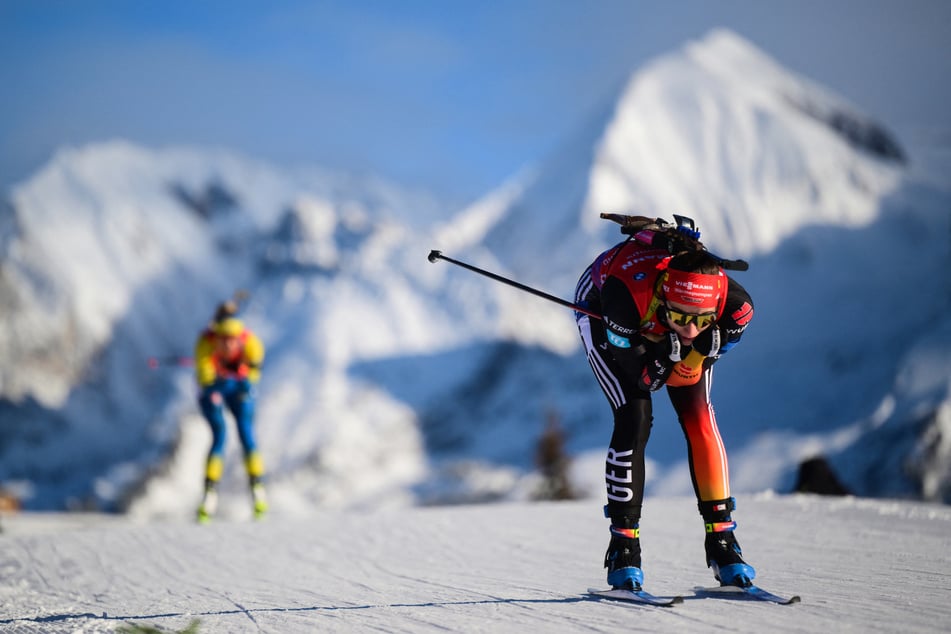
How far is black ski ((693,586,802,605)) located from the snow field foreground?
4.4 inches

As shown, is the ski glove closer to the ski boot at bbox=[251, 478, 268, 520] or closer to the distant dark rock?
the ski boot at bbox=[251, 478, 268, 520]

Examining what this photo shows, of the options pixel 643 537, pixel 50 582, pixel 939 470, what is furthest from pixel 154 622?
pixel 939 470

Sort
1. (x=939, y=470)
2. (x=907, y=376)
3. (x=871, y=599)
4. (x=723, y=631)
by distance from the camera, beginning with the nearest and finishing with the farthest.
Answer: (x=723, y=631), (x=871, y=599), (x=939, y=470), (x=907, y=376)

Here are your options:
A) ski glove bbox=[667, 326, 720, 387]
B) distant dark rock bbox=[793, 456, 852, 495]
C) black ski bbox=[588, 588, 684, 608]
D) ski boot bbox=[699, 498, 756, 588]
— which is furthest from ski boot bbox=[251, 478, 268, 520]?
ski glove bbox=[667, 326, 720, 387]

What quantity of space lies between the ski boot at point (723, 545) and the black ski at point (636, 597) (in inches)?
18.4

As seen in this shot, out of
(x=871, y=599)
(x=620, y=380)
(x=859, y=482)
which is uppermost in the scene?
(x=859, y=482)

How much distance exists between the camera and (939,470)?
12450cm

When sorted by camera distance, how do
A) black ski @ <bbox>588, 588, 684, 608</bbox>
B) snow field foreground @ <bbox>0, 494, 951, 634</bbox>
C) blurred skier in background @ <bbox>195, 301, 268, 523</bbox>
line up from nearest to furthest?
1. snow field foreground @ <bbox>0, 494, 951, 634</bbox>
2. black ski @ <bbox>588, 588, 684, 608</bbox>
3. blurred skier in background @ <bbox>195, 301, 268, 523</bbox>

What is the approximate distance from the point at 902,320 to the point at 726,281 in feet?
603

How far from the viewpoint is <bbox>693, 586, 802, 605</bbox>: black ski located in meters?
5.32

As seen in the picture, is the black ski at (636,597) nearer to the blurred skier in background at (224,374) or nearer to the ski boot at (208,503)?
the blurred skier in background at (224,374)

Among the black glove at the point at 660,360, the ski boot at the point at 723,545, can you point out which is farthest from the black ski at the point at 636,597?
the black glove at the point at 660,360

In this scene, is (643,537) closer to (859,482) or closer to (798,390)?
(859,482)

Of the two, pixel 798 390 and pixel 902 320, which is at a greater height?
pixel 902 320
